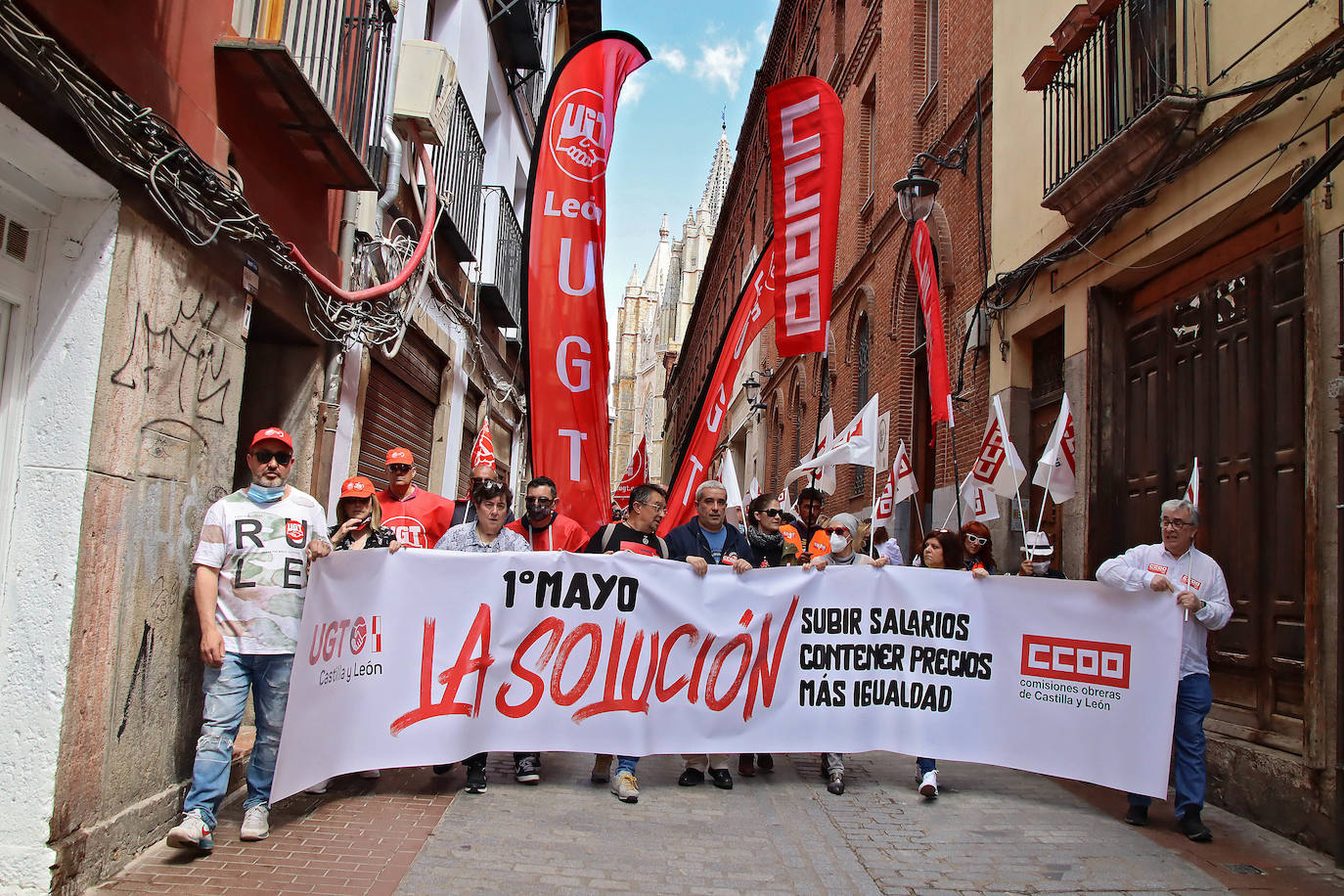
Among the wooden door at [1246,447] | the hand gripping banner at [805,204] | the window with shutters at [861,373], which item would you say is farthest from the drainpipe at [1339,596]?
the window with shutters at [861,373]

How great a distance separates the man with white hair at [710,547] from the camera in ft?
19.5

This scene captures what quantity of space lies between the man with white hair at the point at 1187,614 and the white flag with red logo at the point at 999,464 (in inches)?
97.0

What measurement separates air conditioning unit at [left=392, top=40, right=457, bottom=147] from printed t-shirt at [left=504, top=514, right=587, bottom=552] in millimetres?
3965

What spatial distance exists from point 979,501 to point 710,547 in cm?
346

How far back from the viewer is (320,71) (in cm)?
636

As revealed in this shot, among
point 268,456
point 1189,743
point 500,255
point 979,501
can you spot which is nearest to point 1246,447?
point 1189,743

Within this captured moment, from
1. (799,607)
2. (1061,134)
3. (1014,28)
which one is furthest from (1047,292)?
(799,607)

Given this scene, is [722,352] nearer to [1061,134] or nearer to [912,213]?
[912,213]

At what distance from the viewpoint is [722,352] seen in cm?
818

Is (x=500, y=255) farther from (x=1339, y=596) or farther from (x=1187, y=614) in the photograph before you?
(x=1339, y=596)

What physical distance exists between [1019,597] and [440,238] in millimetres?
6990

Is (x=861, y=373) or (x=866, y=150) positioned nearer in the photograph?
(x=861, y=373)

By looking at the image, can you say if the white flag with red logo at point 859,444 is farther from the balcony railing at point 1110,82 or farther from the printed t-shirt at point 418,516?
the printed t-shirt at point 418,516

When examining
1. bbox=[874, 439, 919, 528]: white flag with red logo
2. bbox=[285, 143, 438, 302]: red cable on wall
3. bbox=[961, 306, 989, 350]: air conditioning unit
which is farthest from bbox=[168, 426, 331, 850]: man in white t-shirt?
bbox=[961, 306, 989, 350]: air conditioning unit
